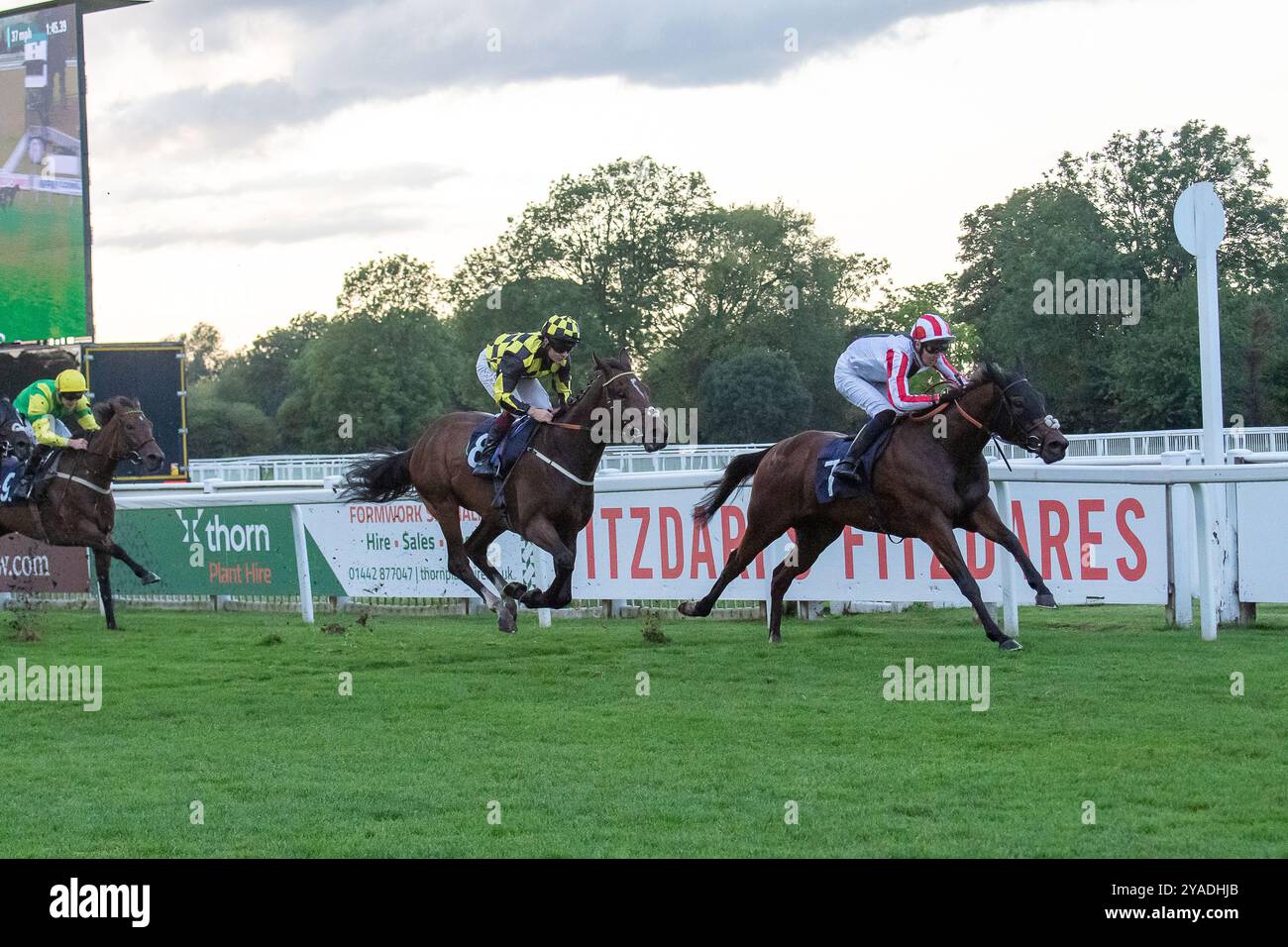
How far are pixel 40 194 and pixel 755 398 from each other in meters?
28.6

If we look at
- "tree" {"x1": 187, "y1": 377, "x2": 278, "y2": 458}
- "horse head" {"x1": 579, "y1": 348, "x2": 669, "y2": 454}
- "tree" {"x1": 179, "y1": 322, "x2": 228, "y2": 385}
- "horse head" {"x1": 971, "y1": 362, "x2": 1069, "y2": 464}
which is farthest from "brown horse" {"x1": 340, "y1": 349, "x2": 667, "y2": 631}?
"tree" {"x1": 179, "y1": 322, "x2": 228, "y2": 385}

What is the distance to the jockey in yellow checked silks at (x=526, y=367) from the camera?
385 inches

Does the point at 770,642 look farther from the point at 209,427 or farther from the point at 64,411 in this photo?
the point at 209,427

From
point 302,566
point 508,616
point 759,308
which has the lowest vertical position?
point 508,616

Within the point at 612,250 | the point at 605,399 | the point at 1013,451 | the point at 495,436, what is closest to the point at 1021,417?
the point at 605,399

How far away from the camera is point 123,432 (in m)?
12.6

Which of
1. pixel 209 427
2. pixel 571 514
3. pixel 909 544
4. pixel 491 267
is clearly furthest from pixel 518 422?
pixel 209 427

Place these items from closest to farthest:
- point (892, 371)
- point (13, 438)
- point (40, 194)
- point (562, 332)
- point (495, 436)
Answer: point (892, 371), point (562, 332), point (495, 436), point (13, 438), point (40, 194)

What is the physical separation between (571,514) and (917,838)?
500cm

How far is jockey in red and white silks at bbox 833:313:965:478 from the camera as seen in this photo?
30.4ft

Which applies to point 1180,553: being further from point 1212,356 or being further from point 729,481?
point 729,481

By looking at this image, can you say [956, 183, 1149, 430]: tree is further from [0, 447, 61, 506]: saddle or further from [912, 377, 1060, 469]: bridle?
[912, 377, 1060, 469]: bridle

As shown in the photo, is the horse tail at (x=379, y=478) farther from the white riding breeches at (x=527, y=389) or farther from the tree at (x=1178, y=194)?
the tree at (x=1178, y=194)

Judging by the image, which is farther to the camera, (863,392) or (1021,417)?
(863,392)
